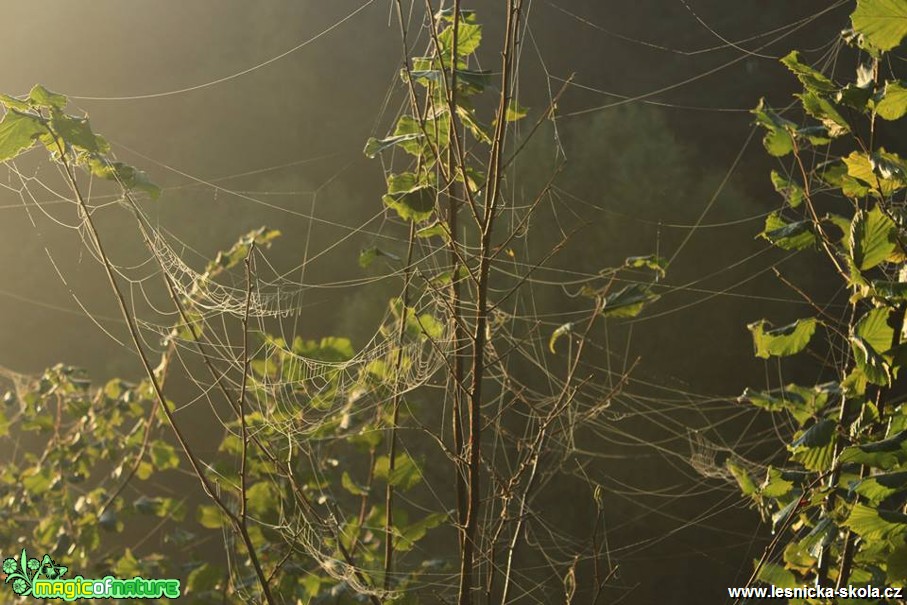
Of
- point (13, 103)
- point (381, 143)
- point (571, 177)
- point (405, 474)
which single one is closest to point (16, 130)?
point (13, 103)

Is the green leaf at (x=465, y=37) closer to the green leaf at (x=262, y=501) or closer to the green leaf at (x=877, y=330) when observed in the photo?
the green leaf at (x=877, y=330)

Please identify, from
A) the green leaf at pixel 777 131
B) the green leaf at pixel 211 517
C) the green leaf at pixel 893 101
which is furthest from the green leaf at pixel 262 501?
the green leaf at pixel 893 101

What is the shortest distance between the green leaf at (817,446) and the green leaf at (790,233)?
211 mm

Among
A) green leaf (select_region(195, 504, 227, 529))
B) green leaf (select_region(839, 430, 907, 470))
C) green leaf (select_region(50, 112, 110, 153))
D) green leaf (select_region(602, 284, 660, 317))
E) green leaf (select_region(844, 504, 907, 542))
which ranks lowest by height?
green leaf (select_region(195, 504, 227, 529))

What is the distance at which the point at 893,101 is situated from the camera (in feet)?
2.88

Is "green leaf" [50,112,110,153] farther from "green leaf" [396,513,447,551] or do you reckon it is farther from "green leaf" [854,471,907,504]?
"green leaf" [854,471,907,504]

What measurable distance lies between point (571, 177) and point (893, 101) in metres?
1.88

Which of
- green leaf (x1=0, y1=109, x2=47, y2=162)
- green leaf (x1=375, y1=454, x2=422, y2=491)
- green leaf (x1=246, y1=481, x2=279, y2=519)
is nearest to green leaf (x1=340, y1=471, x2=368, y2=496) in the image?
green leaf (x1=246, y1=481, x2=279, y2=519)

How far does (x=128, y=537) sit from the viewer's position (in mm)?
2871

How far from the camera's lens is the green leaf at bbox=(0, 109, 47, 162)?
Result: 2.72 ft

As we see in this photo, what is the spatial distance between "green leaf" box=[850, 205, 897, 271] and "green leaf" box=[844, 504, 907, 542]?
234mm

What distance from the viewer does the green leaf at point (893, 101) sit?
87cm

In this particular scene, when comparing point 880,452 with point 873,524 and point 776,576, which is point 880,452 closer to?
point 873,524

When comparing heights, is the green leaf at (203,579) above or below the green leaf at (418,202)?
below
